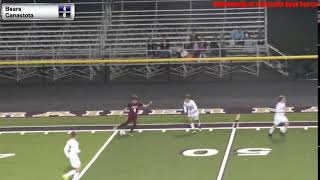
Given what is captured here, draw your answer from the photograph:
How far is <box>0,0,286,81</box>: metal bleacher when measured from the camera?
108ft

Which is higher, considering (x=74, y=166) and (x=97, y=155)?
(x=74, y=166)

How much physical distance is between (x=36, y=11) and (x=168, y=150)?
52.4ft

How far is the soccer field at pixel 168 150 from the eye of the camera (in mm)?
18031

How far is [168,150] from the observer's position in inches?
810

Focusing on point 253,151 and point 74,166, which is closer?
point 74,166

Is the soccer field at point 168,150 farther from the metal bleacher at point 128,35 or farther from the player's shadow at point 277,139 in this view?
the metal bleacher at point 128,35

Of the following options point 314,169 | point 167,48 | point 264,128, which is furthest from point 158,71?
point 314,169

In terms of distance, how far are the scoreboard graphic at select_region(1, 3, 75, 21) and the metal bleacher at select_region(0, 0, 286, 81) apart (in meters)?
1.19

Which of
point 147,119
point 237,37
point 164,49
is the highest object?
point 237,37

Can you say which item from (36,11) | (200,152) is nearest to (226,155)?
(200,152)

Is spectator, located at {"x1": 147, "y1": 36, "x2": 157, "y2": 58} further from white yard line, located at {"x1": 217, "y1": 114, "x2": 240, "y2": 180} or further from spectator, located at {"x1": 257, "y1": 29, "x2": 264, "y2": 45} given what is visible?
white yard line, located at {"x1": 217, "y1": 114, "x2": 240, "y2": 180}

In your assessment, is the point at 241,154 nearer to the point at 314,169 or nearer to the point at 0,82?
the point at 314,169

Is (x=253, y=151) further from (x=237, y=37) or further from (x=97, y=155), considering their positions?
(x=237, y=37)

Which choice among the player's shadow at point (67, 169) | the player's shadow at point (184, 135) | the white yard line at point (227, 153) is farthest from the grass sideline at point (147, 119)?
the player's shadow at point (67, 169)
